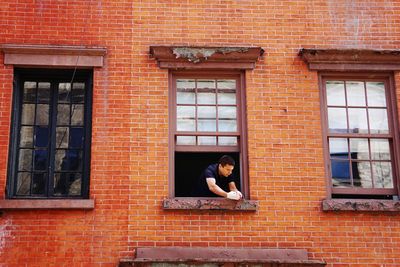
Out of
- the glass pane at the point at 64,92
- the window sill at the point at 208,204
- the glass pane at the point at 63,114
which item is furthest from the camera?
the glass pane at the point at 64,92

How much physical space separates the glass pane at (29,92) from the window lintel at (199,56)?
2153mm

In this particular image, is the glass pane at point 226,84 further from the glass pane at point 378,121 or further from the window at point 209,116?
the glass pane at point 378,121

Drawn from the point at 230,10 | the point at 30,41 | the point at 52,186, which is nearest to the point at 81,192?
the point at 52,186

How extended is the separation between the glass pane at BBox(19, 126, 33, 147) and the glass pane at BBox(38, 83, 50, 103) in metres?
0.54

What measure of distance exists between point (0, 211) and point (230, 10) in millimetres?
5219

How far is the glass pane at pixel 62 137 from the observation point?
9.51 meters

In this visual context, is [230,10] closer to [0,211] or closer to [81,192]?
[81,192]

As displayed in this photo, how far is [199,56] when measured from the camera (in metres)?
9.59

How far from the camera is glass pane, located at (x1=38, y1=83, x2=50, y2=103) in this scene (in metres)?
9.69

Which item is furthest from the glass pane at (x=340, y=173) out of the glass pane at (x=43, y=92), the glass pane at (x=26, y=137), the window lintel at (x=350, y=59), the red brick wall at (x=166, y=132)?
the glass pane at (x=26, y=137)

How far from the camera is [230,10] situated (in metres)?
10.1

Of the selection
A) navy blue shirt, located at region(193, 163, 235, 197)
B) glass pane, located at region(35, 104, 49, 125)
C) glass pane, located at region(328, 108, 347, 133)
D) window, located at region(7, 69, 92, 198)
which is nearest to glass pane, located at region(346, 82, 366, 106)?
glass pane, located at region(328, 108, 347, 133)

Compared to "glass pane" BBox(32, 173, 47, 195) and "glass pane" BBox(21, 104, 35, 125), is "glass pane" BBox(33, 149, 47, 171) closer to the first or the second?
"glass pane" BBox(32, 173, 47, 195)

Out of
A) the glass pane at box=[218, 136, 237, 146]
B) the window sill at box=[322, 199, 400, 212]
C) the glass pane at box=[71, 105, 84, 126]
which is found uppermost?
the glass pane at box=[71, 105, 84, 126]
